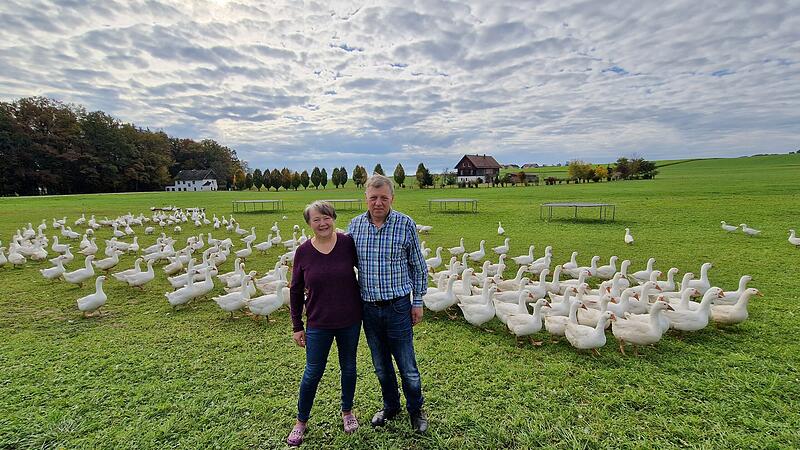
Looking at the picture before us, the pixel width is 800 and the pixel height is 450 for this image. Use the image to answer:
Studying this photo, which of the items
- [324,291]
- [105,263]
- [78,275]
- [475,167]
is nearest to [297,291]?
[324,291]

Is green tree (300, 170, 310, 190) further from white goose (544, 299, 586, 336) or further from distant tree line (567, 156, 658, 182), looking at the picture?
white goose (544, 299, 586, 336)

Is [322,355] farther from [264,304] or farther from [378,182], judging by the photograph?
[264,304]

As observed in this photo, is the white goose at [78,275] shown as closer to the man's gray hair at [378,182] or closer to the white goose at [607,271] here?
the man's gray hair at [378,182]

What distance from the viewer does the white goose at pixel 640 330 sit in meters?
5.31

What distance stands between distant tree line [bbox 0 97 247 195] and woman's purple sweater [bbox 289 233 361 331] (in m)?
78.5

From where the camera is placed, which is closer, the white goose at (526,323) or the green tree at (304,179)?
the white goose at (526,323)

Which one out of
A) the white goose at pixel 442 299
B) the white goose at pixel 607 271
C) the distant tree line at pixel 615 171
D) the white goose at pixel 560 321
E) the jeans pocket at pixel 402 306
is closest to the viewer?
the jeans pocket at pixel 402 306

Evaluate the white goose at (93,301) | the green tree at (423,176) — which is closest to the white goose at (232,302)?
the white goose at (93,301)

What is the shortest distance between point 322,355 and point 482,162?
8846cm

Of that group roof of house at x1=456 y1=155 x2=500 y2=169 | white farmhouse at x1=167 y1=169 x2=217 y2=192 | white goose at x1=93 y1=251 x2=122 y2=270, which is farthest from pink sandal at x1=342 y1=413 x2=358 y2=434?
white farmhouse at x1=167 y1=169 x2=217 y2=192

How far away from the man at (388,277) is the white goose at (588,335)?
2881 millimetres

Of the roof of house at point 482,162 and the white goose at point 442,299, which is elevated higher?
the roof of house at point 482,162

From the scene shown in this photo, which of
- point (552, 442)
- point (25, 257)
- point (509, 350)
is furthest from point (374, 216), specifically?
point (25, 257)

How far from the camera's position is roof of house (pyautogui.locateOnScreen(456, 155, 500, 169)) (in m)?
86.4
